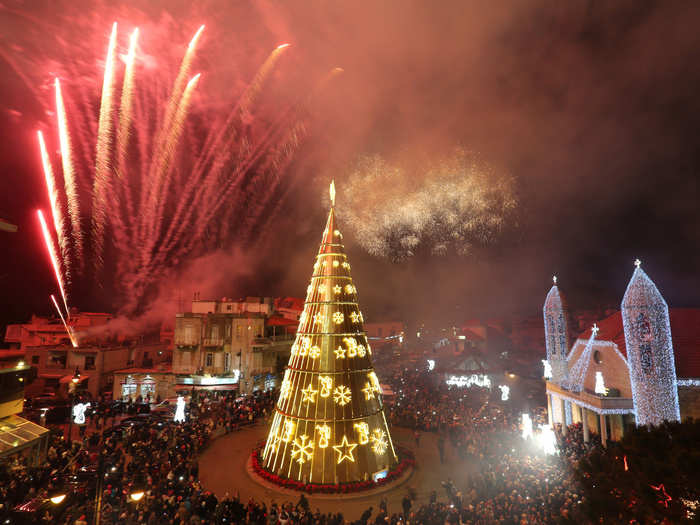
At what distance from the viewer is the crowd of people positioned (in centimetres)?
1350

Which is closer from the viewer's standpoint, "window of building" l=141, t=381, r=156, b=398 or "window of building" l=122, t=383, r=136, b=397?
"window of building" l=122, t=383, r=136, b=397

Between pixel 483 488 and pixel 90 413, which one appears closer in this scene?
pixel 483 488

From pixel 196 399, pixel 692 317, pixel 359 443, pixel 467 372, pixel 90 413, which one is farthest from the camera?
pixel 467 372

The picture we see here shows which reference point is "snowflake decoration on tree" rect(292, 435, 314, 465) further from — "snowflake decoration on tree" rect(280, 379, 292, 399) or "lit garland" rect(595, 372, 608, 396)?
"lit garland" rect(595, 372, 608, 396)

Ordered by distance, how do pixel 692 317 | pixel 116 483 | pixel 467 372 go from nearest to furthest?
pixel 116 483, pixel 692 317, pixel 467 372

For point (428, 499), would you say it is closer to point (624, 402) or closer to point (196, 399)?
point (624, 402)

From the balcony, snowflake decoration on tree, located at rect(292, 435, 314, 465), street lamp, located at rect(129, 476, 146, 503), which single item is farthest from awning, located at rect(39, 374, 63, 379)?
street lamp, located at rect(129, 476, 146, 503)

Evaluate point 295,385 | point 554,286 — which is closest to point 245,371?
point 295,385

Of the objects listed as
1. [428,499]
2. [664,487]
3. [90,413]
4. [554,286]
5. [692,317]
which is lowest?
[428,499]

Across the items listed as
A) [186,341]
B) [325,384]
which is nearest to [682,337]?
[325,384]

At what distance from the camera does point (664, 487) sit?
7008mm

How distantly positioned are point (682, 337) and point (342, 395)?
65.7ft

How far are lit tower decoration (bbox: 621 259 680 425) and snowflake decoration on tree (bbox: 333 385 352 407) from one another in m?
14.0

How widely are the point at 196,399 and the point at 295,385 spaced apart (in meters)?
22.2
